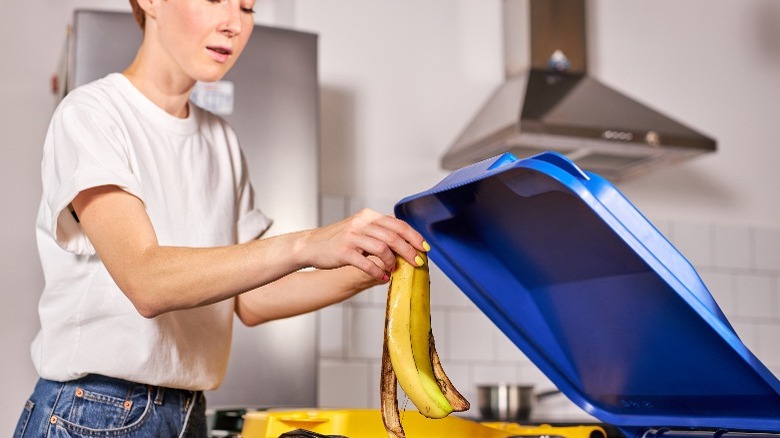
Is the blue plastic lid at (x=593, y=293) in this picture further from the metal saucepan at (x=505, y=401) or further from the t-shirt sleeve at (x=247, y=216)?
the metal saucepan at (x=505, y=401)

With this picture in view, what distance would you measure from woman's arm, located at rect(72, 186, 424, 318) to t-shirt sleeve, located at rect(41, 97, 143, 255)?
25mm

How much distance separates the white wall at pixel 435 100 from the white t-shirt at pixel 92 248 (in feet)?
5.09

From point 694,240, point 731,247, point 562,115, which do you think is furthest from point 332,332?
point 731,247

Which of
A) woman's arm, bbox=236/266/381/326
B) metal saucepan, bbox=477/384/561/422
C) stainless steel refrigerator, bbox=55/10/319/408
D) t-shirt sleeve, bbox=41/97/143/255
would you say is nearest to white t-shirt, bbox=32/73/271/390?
t-shirt sleeve, bbox=41/97/143/255

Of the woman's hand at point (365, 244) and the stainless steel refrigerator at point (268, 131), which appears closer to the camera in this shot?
the woman's hand at point (365, 244)

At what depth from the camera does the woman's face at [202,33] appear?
4.83ft

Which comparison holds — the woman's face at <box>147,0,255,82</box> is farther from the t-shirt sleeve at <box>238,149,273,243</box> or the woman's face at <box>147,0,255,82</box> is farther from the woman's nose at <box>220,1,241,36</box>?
the t-shirt sleeve at <box>238,149,273,243</box>

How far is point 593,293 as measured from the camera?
1179 millimetres

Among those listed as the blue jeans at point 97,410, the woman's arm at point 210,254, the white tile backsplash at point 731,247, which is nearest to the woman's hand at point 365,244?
the woman's arm at point 210,254

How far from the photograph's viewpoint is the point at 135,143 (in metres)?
1.47

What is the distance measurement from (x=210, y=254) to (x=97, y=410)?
1.22 ft

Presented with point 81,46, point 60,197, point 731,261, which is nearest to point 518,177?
point 60,197

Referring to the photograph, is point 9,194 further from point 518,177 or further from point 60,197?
point 518,177

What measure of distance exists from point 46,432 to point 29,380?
1.59 m
